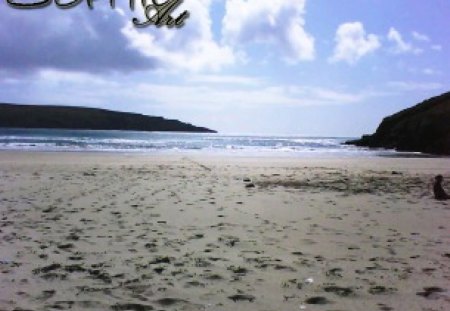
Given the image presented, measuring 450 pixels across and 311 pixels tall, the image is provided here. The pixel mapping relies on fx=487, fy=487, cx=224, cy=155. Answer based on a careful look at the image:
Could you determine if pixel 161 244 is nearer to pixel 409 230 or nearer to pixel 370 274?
pixel 370 274

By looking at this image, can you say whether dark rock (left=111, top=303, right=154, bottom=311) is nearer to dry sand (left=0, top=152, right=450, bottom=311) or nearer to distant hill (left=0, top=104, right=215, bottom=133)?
dry sand (left=0, top=152, right=450, bottom=311)

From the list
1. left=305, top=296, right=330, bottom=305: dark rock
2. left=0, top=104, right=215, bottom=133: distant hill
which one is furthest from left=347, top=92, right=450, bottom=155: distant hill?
left=0, top=104, right=215, bottom=133: distant hill

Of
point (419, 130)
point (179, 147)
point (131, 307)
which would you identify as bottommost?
point (131, 307)

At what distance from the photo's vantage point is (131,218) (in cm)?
710

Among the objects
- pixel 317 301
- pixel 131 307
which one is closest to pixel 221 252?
pixel 317 301

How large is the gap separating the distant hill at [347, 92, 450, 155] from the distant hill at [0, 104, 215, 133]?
9972 cm

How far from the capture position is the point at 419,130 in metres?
44.6

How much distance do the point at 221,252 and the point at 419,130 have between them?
43.5 meters

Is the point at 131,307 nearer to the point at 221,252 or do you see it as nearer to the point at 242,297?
the point at 242,297

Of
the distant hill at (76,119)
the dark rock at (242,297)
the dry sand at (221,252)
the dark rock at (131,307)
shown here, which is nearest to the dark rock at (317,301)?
the dry sand at (221,252)

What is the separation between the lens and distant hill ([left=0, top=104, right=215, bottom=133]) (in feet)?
440

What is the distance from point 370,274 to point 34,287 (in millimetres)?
2834

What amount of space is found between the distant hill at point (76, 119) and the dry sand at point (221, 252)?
133 meters

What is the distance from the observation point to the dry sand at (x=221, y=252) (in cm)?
365
